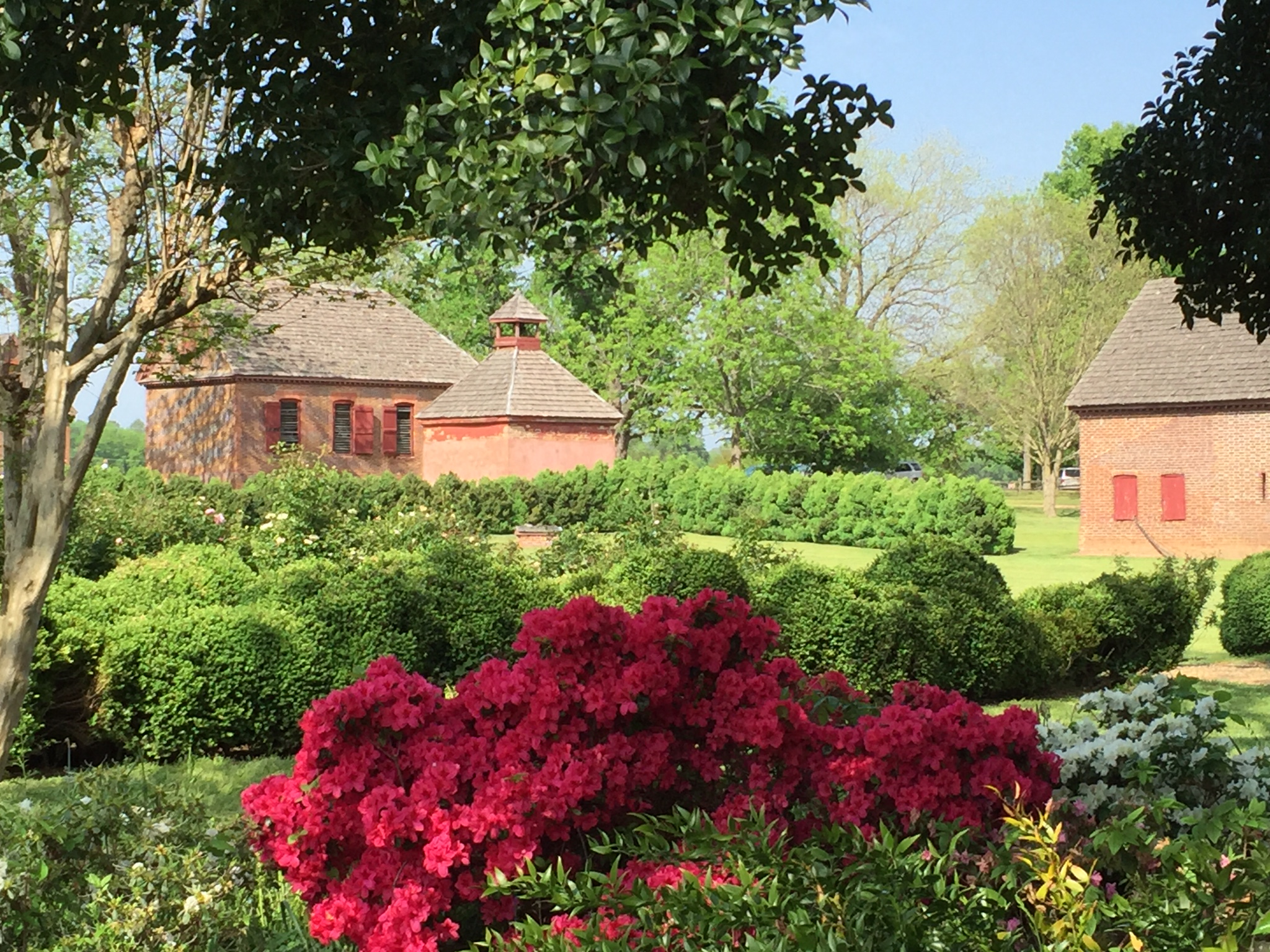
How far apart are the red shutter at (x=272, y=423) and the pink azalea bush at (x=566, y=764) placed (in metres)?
38.9

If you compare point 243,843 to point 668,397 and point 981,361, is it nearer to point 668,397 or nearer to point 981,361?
point 668,397

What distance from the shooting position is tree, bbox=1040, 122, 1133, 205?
2402 inches

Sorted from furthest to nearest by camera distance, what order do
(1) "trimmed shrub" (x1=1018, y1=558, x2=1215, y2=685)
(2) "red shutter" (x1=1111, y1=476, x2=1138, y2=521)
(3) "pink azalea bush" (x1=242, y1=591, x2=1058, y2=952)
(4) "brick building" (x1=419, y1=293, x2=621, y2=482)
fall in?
(4) "brick building" (x1=419, y1=293, x2=621, y2=482) → (2) "red shutter" (x1=1111, y1=476, x2=1138, y2=521) → (1) "trimmed shrub" (x1=1018, y1=558, x2=1215, y2=685) → (3) "pink azalea bush" (x1=242, y1=591, x2=1058, y2=952)

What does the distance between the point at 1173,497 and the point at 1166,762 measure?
2815cm

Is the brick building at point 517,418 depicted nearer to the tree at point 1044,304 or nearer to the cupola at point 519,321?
the cupola at point 519,321

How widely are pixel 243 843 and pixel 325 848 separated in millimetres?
706

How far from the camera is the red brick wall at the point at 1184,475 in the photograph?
99.7ft

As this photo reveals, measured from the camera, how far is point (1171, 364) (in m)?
31.9

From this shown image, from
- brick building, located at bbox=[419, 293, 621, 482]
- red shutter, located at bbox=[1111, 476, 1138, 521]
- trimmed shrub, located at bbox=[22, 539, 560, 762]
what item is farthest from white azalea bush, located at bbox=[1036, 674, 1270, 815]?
brick building, located at bbox=[419, 293, 621, 482]

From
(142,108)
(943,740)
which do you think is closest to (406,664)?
(142,108)

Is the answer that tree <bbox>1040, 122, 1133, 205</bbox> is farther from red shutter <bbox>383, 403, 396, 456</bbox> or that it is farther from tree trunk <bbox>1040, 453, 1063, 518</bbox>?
red shutter <bbox>383, 403, 396, 456</bbox>

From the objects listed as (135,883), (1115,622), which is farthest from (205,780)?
(1115,622)

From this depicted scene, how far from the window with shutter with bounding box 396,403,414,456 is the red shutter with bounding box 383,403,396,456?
0.49 ft

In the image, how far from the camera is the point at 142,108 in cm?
677
